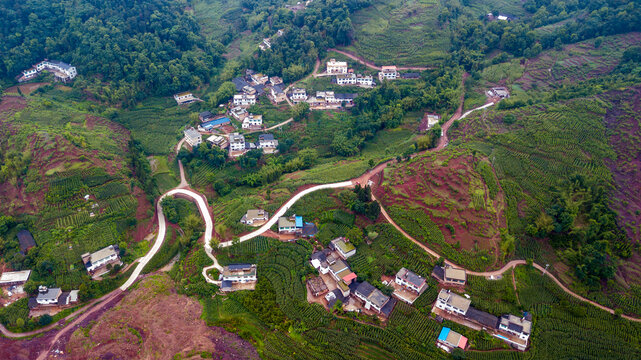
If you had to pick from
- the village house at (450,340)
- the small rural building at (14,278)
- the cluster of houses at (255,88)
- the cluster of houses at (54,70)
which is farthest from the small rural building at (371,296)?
the cluster of houses at (54,70)

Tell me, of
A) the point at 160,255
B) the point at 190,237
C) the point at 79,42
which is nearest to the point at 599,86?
the point at 190,237

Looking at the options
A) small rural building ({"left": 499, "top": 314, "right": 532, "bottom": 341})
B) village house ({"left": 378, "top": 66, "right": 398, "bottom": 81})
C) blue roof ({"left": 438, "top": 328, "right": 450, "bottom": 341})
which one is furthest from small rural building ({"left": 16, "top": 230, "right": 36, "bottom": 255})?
village house ({"left": 378, "top": 66, "right": 398, "bottom": 81})

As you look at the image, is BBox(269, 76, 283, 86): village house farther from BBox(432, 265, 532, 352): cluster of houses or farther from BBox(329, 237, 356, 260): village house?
BBox(432, 265, 532, 352): cluster of houses

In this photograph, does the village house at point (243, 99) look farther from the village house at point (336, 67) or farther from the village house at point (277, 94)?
the village house at point (336, 67)

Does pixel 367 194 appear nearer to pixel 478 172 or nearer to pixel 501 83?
pixel 478 172

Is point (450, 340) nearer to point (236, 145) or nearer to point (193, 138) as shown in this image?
point (236, 145)

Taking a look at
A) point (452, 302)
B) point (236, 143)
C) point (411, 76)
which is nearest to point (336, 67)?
point (411, 76)
